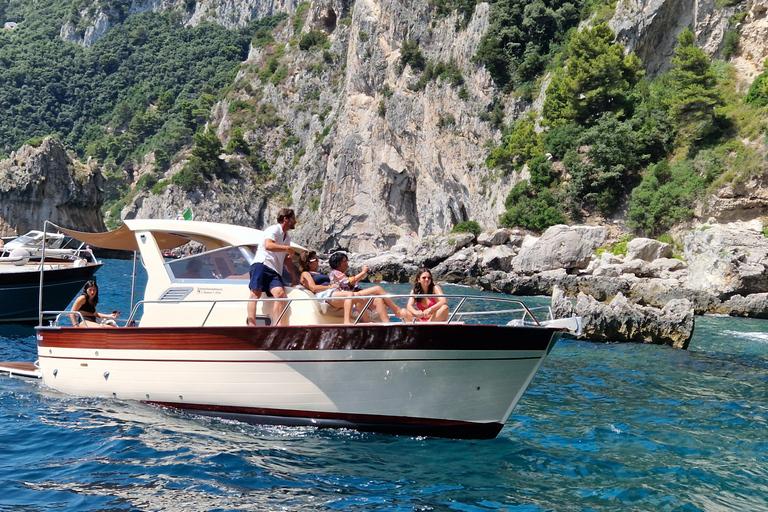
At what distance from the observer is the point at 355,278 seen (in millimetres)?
8602

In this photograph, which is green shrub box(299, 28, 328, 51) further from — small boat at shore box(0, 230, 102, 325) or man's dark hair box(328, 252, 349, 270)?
man's dark hair box(328, 252, 349, 270)

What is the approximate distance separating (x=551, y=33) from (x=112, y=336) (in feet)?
154

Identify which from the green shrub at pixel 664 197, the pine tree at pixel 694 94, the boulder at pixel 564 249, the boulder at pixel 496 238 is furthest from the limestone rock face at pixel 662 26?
the boulder at pixel 496 238

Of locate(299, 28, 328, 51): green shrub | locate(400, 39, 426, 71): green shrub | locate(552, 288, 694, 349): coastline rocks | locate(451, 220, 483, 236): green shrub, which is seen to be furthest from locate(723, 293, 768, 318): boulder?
locate(299, 28, 328, 51): green shrub

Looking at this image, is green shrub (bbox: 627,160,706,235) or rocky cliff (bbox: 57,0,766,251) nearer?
green shrub (bbox: 627,160,706,235)

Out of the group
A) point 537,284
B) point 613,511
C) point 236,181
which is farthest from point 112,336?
point 236,181

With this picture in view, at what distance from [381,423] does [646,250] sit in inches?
984

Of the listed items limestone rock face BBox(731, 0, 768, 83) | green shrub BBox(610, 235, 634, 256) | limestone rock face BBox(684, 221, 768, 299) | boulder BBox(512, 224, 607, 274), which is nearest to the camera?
limestone rock face BBox(684, 221, 768, 299)

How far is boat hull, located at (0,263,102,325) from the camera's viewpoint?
16.9 m

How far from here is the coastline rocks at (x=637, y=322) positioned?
1584 cm

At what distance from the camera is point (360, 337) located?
7.46 metres

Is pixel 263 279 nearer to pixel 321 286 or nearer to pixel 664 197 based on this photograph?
pixel 321 286

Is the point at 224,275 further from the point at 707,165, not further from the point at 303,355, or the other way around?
the point at 707,165

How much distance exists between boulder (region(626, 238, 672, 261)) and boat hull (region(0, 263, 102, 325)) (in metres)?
22.8
